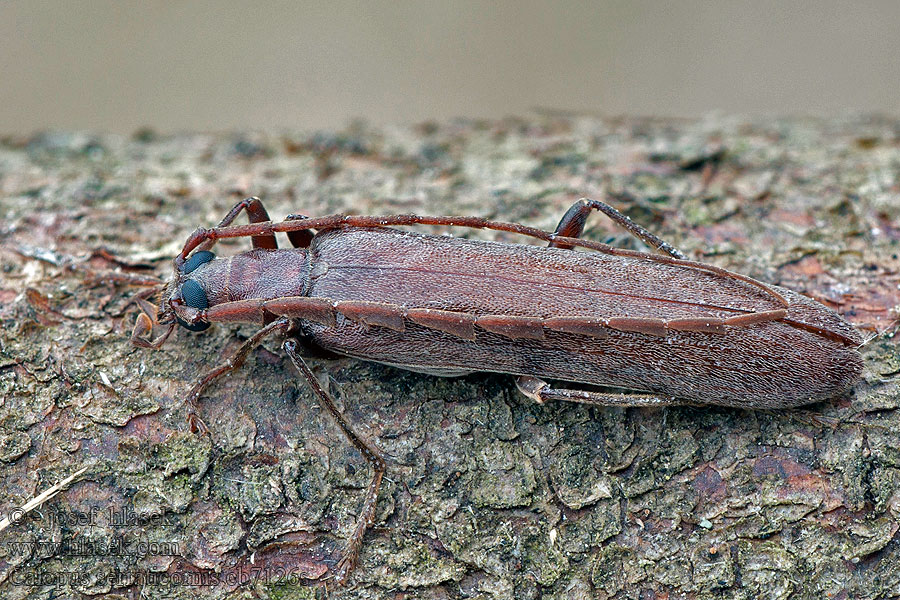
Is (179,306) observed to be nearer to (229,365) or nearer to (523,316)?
(229,365)

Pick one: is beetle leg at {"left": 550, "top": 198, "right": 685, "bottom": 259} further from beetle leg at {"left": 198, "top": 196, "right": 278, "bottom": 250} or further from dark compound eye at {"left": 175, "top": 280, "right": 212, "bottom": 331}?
dark compound eye at {"left": 175, "top": 280, "right": 212, "bottom": 331}

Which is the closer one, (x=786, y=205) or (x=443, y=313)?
(x=443, y=313)

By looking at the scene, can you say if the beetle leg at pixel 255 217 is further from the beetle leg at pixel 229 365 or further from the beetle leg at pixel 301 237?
the beetle leg at pixel 229 365

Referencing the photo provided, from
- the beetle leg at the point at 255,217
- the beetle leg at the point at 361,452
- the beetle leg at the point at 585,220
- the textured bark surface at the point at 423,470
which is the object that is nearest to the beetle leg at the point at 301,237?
the beetle leg at the point at 255,217

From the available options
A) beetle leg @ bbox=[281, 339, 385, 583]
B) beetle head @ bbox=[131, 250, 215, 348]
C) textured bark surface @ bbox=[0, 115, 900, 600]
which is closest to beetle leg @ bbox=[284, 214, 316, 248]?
beetle head @ bbox=[131, 250, 215, 348]

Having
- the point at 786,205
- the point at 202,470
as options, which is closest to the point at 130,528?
the point at 202,470

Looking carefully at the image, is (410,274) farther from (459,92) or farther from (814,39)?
(814,39)
